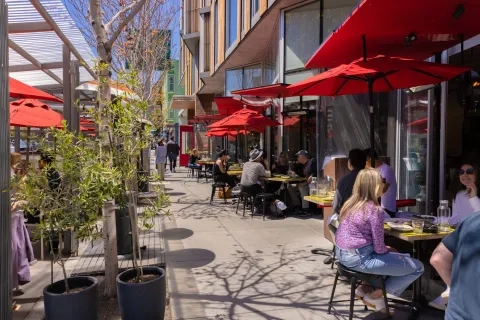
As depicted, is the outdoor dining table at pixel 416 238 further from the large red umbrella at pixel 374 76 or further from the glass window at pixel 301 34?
the glass window at pixel 301 34

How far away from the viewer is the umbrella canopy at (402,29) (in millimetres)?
4004

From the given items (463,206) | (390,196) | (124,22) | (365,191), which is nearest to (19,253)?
(124,22)

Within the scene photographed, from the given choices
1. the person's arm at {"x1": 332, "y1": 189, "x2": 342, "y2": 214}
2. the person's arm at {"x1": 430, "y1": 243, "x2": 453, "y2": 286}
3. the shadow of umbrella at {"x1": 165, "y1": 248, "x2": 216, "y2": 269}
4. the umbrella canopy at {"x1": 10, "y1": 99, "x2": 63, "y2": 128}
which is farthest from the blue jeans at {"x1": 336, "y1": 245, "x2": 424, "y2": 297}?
the umbrella canopy at {"x1": 10, "y1": 99, "x2": 63, "y2": 128}

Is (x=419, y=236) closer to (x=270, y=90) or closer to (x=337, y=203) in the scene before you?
(x=337, y=203)

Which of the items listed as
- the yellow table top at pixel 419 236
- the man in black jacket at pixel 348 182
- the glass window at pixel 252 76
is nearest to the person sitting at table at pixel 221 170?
the glass window at pixel 252 76

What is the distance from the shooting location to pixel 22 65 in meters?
8.16

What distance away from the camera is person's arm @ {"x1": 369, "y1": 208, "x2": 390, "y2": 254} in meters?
3.55

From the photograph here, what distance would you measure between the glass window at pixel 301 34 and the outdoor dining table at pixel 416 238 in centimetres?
753

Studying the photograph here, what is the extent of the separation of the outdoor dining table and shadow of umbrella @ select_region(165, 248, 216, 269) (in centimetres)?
275

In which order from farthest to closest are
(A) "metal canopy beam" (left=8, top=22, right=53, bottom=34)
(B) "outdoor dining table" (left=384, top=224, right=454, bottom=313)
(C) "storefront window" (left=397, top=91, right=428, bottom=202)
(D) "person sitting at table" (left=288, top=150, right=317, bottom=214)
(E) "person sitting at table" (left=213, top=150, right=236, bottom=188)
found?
(E) "person sitting at table" (left=213, top=150, right=236, bottom=188) < (D) "person sitting at table" (left=288, top=150, right=317, bottom=214) < (C) "storefront window" (left=397, top=91, right=428, bottom=202) < (A) "metal canopy beam" (left=8, top=22, right=53, bottom=34) < (B) "outdoor dining table" (left=384, top=224, right=454, bottom=313)

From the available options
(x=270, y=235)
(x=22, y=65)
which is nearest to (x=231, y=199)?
(x=270, y=235)

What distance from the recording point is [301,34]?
1117 cm

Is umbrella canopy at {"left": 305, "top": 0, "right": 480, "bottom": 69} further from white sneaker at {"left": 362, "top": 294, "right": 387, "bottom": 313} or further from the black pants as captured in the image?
the black pants

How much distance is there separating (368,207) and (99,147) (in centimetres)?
259
